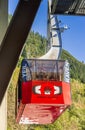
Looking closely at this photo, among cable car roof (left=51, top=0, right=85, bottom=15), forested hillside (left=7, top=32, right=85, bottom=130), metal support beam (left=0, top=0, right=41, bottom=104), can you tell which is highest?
cable car roof (left=51, top=0, right=85, bottom=15)

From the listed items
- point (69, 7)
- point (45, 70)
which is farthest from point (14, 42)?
point (69, 7)

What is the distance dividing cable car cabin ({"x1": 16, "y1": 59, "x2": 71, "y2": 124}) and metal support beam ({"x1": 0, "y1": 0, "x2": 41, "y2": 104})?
7887 mm

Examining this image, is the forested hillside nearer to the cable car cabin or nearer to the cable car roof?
the cable car roof

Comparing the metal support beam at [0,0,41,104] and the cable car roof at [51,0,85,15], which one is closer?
the metal support beam at [0,0,41,104]

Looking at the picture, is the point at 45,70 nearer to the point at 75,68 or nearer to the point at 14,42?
the point at 14,42

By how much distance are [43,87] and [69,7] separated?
156 inches

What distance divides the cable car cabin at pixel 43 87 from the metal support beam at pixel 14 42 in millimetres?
7887

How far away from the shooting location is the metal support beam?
12.2 ft

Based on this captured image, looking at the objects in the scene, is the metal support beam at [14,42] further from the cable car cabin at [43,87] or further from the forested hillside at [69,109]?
the forested hillside at [69,109]

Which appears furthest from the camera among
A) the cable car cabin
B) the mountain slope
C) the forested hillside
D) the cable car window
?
the mountain slope

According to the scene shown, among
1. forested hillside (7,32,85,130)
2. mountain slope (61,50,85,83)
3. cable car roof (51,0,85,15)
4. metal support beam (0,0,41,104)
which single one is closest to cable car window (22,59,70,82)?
cable car roof (51,0,85,15)

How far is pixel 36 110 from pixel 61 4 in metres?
3.71

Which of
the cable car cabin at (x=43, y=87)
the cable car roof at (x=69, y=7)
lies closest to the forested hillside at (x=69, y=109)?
the cable car roof at (x=69, y=7)

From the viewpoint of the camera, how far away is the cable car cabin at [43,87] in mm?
11832
